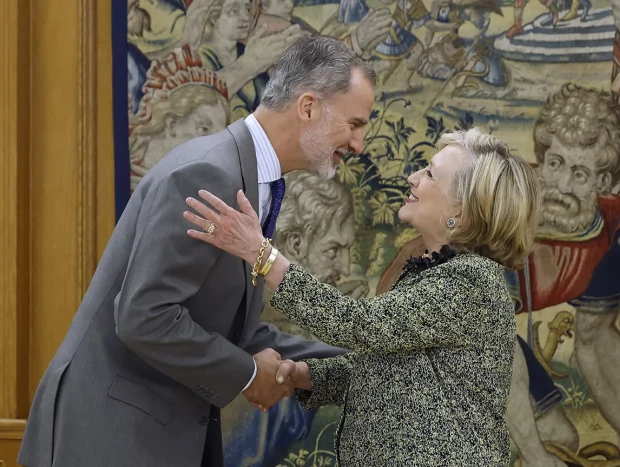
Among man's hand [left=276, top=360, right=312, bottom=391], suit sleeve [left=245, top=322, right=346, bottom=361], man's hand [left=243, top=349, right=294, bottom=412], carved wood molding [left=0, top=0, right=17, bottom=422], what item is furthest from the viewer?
carved wood molding [left=0, top=0, right=17, bottom=422]

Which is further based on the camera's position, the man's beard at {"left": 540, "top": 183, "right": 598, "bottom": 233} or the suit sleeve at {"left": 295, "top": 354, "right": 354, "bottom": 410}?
the man's beard at {"left": 540, "top": 183, "right": 598, "bottom": 233}

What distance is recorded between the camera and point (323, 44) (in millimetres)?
2727

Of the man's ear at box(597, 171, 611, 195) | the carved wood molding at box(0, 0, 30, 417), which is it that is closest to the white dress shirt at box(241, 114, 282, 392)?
the man's ear at box(597, 171, 611, 195)

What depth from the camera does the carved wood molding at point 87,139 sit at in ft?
12.9

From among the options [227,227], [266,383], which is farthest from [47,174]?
[227,227]

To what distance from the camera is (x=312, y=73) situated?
106 inches

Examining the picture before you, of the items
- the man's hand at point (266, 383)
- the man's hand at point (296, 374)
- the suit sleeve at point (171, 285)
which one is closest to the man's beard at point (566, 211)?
the man's hand at point (296, 374)

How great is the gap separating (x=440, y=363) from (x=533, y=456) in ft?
5.31

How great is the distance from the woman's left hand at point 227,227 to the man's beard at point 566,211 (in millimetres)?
1819

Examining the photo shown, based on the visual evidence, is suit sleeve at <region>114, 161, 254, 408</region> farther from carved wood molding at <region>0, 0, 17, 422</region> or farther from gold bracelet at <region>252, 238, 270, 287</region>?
carved wood molding at <region>0, 0, 17, 422</region>

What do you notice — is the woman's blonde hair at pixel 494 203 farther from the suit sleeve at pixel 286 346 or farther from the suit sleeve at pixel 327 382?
the suit sleeve at pixel 286 346

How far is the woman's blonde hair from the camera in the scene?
2.34 m

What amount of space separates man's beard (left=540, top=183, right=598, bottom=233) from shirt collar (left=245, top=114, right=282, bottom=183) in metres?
1.50

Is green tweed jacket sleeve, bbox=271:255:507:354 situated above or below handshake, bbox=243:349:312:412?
above
